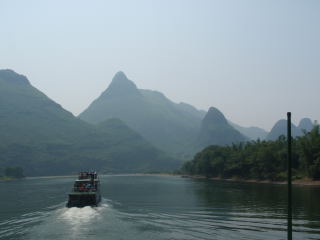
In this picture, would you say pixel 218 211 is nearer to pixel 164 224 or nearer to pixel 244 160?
pixel 164 224

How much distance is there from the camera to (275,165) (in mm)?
171375

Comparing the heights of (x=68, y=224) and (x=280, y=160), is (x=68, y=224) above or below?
below

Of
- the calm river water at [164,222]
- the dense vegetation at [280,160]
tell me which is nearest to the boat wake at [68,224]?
the calm river water at [164,222]

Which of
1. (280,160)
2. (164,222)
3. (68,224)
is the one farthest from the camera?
(280,160)

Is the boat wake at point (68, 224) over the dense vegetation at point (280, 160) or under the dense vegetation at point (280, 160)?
under

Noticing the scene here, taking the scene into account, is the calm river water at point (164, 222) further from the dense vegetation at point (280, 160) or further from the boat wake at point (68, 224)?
the dense vegetation at point (280, 160)

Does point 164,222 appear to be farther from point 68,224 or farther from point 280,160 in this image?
point 280,160

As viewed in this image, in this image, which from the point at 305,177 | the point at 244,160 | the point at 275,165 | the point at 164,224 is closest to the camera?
the point at 164,224

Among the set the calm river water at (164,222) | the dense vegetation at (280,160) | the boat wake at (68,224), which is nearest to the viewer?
the calm river water at (164,222)

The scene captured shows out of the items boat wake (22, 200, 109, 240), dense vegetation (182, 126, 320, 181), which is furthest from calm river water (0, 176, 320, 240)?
dense vegetation (182, 126, 320, 181)

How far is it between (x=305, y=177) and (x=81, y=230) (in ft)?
393

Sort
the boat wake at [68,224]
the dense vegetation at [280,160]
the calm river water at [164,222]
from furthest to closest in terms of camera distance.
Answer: the dense vegetation at [280,160] < the boat wake at [68,224] < the calm river water at [164,222]

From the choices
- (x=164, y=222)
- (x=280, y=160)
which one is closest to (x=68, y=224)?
(x=164, y=222)

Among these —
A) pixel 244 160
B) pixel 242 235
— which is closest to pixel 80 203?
pixel 242 235
